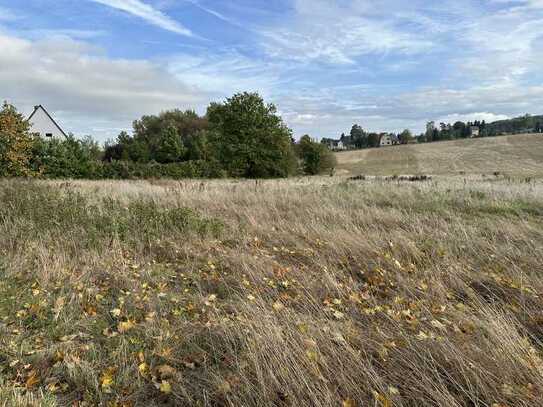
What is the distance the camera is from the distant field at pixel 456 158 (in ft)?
154

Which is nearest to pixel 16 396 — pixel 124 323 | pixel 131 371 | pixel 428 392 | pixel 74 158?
pixel 131 371

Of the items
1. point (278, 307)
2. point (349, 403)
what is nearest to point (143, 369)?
point (278, 307)

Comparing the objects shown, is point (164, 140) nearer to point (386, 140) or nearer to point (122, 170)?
point (122, 170)

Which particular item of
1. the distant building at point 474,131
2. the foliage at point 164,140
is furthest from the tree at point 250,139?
the distant building at point 474,131

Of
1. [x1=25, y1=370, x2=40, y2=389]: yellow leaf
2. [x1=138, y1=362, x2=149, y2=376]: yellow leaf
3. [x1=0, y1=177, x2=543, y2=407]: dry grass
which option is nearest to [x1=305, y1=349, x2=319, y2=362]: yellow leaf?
[x1=0, y1=177, x2=543, y2=407]: dry grass

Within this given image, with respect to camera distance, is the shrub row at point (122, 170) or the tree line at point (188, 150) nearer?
the tree line at point (188, 150)

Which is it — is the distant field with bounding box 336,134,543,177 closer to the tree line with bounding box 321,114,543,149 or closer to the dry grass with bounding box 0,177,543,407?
the tree line with bounding box 321,114,543,149

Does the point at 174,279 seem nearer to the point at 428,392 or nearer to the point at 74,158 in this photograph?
the point at 428,392

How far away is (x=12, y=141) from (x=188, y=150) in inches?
1302

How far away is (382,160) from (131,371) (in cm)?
6756

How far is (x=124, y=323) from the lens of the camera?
3166mm

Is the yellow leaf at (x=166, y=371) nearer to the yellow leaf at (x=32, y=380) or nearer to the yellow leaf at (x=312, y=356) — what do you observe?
the yellow leaf at (x=32, y=380)

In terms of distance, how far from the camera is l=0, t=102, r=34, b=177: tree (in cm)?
2006

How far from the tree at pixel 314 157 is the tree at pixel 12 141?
116ft
